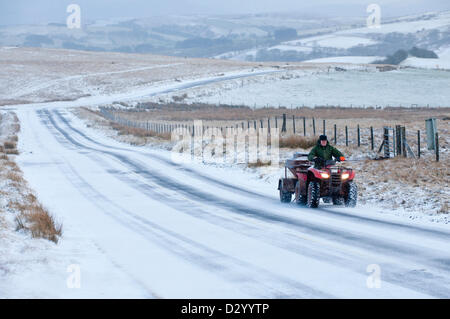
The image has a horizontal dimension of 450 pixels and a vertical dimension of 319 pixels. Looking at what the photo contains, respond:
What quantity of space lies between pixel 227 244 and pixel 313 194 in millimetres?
5238

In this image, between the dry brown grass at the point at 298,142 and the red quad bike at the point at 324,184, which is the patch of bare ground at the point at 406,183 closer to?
the red quad bike at the point at 324,184

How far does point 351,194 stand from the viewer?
17703 mm

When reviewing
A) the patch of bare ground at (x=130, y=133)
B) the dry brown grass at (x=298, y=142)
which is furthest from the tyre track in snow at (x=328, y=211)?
the patch of bare ground at (x=130, y=133)

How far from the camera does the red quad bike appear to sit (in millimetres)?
17312

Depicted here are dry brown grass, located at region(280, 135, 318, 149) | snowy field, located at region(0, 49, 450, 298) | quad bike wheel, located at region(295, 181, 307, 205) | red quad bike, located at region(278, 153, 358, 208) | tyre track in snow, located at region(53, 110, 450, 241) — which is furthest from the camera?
dry brown grass, located at region(280, 135, 318, 149)

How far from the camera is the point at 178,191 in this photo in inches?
870

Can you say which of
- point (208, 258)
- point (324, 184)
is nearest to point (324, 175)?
point (324, 184)

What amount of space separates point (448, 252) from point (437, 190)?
7.71m

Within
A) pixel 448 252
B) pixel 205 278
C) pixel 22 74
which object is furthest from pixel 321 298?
pixel 22 74

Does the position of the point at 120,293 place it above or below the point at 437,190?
above

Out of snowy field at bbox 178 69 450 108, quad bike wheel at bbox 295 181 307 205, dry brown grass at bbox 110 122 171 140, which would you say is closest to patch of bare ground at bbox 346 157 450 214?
quad bike wheel at bbox 295 181 307 205

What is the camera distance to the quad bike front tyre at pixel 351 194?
57.8 feet

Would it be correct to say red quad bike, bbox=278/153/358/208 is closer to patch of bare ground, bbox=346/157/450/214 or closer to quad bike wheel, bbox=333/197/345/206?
quad bike wheel, bbox=333/197/345/206
